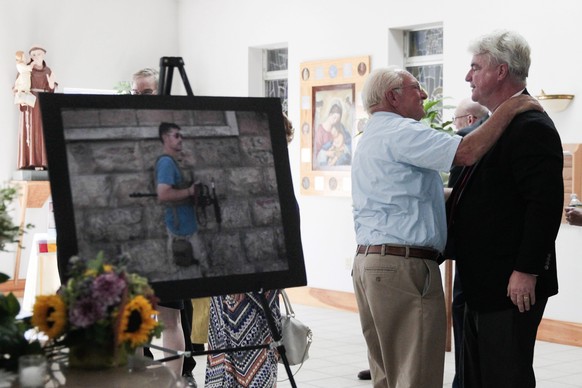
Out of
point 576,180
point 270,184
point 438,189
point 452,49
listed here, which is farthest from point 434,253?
point 452,49

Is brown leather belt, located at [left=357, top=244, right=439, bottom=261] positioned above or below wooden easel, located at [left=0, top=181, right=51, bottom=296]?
above

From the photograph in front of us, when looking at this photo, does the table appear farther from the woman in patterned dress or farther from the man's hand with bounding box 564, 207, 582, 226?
the man's hand with bounding box 564, 207, 582, 226

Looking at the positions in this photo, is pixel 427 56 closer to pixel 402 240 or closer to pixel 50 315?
pixel 402 240

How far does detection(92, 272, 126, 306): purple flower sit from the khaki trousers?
1.56 meters

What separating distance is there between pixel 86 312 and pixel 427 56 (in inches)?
256

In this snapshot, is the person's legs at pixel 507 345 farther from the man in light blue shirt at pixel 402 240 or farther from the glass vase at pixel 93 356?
the glass vase at pixel 93 356

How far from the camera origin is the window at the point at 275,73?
971cm

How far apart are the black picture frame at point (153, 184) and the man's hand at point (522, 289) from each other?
2.77ft

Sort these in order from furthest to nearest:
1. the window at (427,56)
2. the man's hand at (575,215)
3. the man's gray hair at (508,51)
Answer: the window at (427,56)
the man's hand at (575,215)
the man's gray hair at (508,51)

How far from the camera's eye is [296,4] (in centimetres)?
911

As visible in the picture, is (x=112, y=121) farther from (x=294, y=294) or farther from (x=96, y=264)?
(x=294, y=294)

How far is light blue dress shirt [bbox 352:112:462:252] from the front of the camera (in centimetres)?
342

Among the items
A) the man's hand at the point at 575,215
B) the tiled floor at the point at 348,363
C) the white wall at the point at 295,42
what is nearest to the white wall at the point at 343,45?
the white wall at the point at 295,42

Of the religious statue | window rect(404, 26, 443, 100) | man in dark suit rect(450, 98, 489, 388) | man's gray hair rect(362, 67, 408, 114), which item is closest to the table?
man in dark suit rect(450, 98, 489, 388)
